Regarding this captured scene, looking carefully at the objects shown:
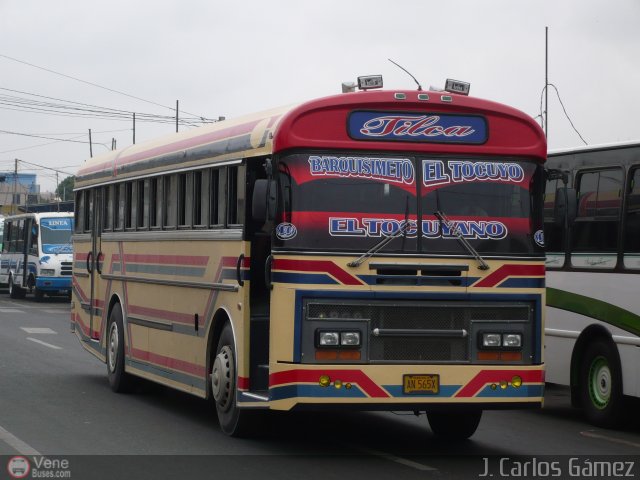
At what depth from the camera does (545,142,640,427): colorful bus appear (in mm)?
13594

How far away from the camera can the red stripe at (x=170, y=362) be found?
43.3ft

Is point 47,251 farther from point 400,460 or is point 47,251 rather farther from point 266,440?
point 400,460

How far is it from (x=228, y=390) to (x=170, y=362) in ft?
7.37

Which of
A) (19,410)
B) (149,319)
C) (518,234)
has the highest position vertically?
(518,234)

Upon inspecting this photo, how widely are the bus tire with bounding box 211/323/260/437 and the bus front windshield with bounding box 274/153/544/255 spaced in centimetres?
171

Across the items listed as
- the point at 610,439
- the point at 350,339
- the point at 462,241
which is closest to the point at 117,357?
the point at 610,439

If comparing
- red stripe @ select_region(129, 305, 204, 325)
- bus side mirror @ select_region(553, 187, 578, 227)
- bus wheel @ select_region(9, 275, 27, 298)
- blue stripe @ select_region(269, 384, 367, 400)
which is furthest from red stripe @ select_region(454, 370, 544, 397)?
bus wheel @ select_region(9, 275, 27, 298)

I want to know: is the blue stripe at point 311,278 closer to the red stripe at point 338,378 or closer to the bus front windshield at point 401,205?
the bus front windshield at point 401,205

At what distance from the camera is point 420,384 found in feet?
35.2

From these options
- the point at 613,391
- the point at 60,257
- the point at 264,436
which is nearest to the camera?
the point at 264,436

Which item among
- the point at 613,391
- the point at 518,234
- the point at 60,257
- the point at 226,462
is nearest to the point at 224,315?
the point at 226,462

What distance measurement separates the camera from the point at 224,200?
41.2ft

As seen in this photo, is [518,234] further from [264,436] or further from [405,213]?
[264,436]

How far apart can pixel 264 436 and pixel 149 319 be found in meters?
3.47
